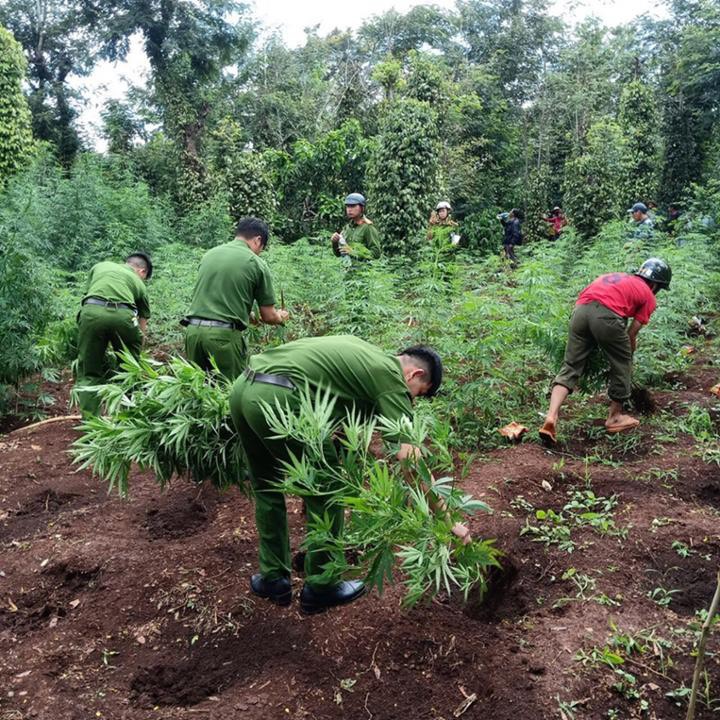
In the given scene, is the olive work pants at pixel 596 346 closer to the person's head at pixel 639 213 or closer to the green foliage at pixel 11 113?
the person's head at pixel 639 213

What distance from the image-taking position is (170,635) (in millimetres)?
3178

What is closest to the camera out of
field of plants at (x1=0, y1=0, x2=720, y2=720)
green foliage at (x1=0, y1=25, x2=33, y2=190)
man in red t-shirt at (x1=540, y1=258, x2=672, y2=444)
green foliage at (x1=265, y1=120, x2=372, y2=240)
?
field of plants at (x1=0, y1=0, x2=720, y2=720)

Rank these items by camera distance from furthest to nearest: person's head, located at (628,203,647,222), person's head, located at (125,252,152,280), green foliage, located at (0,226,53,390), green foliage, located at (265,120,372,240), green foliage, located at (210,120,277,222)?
green foliage, located at (265,120,372,240) → green foliage, located at (210,120,277,222) → person's head, located at (628,203,647,222) → green foliage, located at (0,226,53,390) → person's head, located at (125,252,152,280)

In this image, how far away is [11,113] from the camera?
14500 millimetres

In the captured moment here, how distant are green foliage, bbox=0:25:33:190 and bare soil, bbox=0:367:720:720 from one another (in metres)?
12.5

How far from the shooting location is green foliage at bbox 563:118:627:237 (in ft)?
47.6

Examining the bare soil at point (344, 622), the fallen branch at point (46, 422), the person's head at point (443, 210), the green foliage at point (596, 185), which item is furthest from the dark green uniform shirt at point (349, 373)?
the green foliage at point (596, 185)

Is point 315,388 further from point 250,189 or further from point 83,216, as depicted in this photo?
point 250,189

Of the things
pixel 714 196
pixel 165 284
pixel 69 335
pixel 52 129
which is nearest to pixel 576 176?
pixel 714 196

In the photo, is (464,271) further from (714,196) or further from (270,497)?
(714,196)

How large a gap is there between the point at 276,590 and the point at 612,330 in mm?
3221

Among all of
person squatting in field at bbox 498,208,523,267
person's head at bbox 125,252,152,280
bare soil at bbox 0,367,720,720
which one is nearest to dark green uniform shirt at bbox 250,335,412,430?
bare soil at bbox 0,367,720,720

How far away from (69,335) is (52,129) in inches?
704

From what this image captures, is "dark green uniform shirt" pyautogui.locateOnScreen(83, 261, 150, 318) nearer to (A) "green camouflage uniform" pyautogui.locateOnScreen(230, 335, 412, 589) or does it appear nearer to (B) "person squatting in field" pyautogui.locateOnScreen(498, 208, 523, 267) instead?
(A) "green camouflage uniform" pyautogui.locateOnScreen(230, 335, 412, 589)
